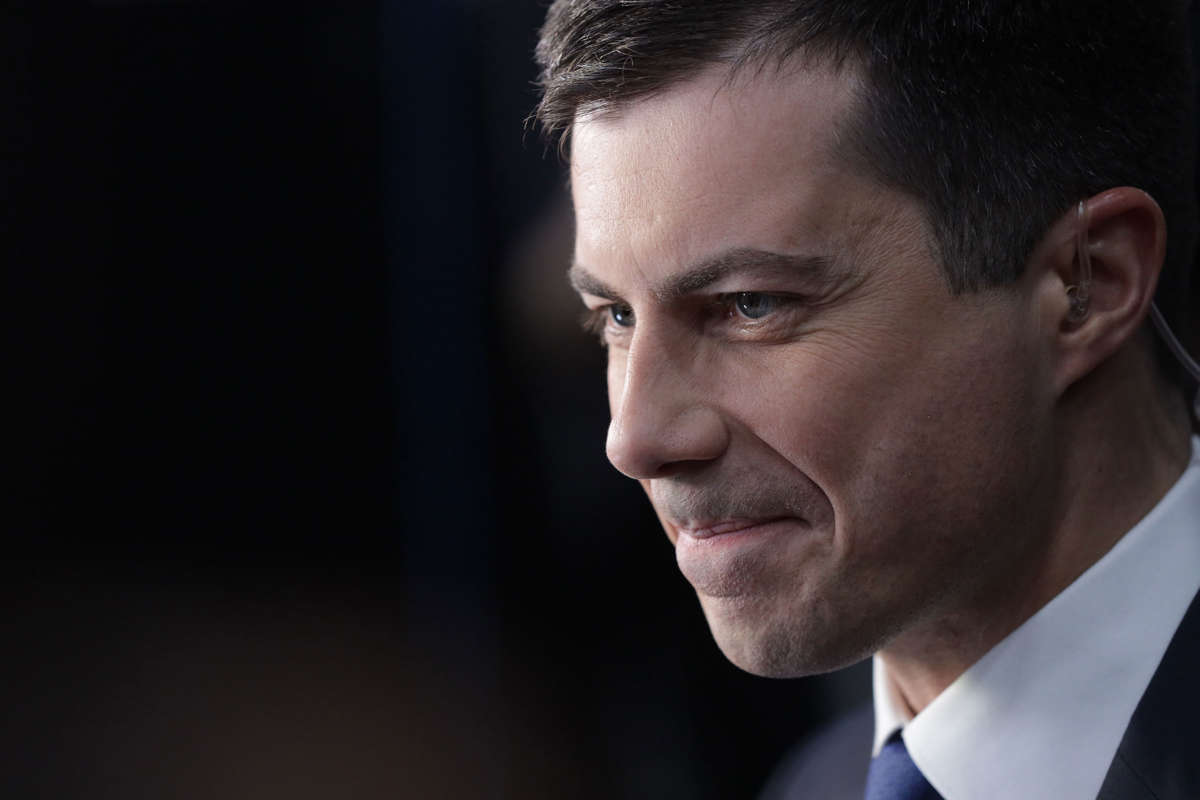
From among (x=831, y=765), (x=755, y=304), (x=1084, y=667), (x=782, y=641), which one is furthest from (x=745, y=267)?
(x=831, y=765)

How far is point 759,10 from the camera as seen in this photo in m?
1.09

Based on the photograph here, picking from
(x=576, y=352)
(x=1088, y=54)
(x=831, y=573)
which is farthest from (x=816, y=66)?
(x=576, y=352)

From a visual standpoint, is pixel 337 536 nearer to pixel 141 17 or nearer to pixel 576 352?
pixel 576 352

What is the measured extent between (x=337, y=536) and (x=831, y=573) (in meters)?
1.43

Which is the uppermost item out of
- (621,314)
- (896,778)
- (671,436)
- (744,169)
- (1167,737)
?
(744,169)

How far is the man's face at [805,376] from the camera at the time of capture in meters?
1.07

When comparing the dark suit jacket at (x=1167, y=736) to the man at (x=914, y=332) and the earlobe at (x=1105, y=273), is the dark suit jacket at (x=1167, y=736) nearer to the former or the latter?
the man at (x=914, y=332)

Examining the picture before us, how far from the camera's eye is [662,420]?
110 cm

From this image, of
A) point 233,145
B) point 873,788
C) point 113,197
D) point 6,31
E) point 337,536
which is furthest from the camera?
point 337,536

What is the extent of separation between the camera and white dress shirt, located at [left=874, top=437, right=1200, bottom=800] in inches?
45.7

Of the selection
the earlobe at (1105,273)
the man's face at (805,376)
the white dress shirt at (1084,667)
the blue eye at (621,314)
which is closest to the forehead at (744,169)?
the man's face at (805,376)

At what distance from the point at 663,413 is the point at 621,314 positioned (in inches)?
7.8

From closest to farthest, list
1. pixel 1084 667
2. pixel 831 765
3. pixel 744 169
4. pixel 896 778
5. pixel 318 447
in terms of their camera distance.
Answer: pixel 744 169 → pixel 1084 667 → pixel 896 778 → pixel 831 765 → pixel 318 447

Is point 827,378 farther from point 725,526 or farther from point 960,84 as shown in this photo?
point 960,84
